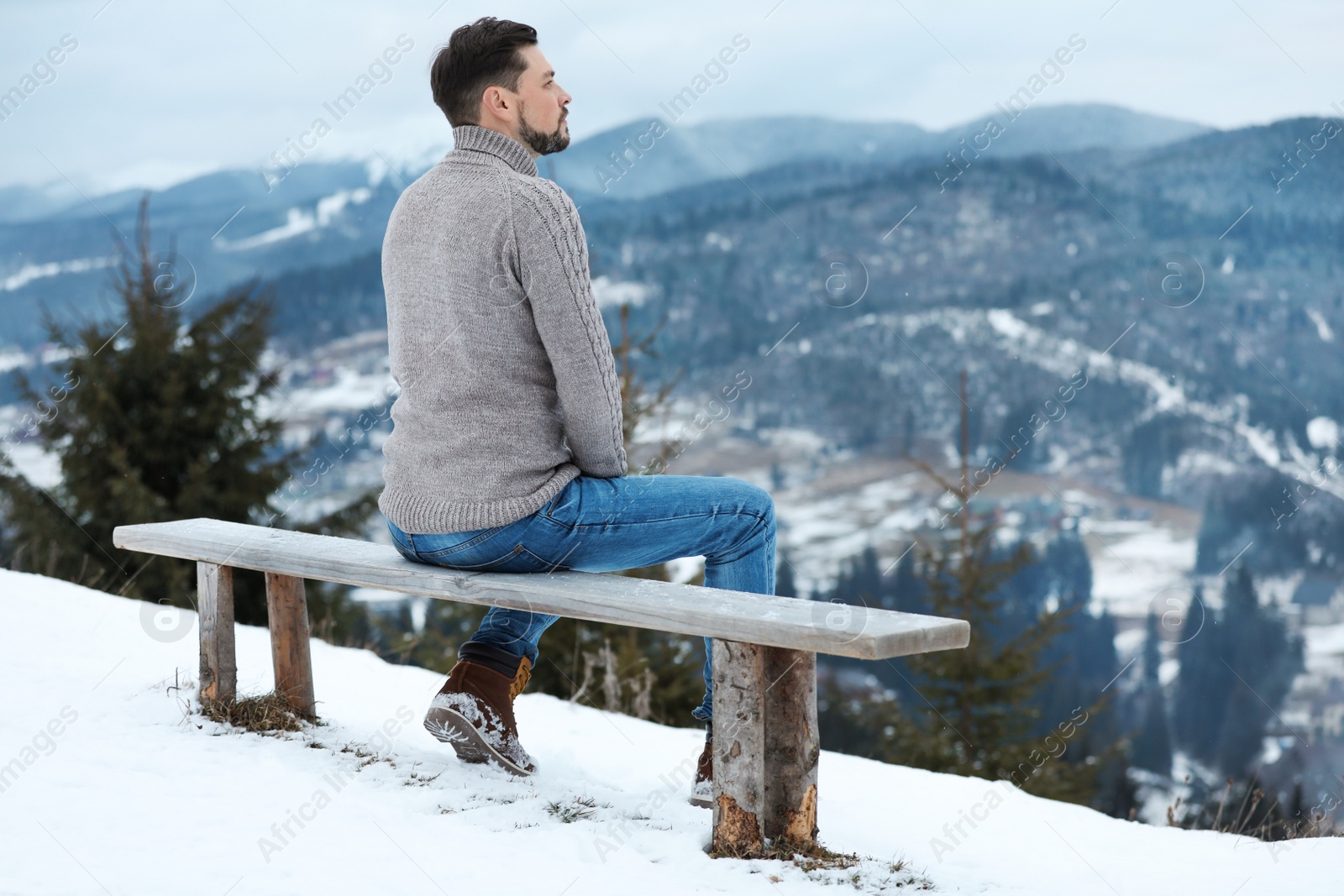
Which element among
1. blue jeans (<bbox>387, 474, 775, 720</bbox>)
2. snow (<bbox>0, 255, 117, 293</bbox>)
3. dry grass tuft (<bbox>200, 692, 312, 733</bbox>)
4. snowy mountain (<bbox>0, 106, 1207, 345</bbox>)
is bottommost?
dry grass tuft (<bbox>200, 692, 312, 733</bbox>)

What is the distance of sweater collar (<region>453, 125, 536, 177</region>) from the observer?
2.53 meters

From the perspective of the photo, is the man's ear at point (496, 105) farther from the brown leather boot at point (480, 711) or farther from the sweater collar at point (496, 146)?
the brown leather boot at point (480, 711)

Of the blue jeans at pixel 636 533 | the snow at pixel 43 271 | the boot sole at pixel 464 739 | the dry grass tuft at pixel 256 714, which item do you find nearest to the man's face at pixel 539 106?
the blue jeans at pixel 636 533

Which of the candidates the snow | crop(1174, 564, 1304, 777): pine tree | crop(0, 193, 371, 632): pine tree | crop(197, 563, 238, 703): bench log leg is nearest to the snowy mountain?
the snow

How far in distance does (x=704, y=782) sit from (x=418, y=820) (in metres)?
0.66

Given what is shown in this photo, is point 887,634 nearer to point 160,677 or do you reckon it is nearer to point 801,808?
point 801,808

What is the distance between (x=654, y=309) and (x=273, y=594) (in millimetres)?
106965

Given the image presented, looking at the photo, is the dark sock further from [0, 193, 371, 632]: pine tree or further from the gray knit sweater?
[0, 193, 371, 632]: pine tree

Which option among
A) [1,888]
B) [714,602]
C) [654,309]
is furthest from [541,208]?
[654,309]

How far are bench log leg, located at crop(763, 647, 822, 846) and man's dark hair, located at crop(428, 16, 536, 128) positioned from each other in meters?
1.36

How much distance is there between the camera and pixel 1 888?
1.99 m

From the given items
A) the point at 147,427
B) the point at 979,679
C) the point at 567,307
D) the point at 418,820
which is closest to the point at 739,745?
the point at 418,820

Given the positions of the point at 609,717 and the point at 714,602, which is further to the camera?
the point at 609,717

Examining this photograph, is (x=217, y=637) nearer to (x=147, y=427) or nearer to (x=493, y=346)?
(x=493, y=346)
